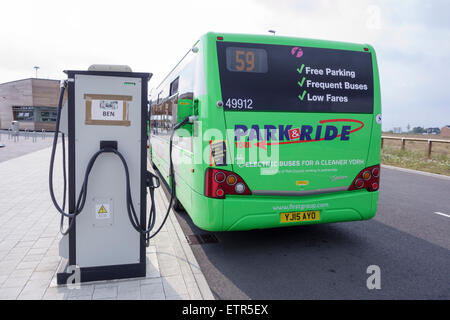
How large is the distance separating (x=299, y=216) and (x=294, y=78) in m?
1.79

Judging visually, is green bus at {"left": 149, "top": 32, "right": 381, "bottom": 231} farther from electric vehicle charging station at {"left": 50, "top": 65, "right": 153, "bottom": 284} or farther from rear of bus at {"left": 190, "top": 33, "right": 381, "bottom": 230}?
electric vehicle charging station at {"left": 50, "top": 65, "right": 153, "bottom": 284}

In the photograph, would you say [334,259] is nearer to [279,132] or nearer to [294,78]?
[279,132]

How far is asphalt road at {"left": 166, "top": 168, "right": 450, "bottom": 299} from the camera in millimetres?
3775

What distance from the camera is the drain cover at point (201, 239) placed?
206 inches

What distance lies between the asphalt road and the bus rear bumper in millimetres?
487

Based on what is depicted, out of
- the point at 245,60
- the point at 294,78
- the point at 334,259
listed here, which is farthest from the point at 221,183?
the point at 334,259

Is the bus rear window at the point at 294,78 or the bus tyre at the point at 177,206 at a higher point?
the bus rear window at the point at 294,78

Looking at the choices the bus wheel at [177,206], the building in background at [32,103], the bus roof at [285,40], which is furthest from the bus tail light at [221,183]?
the building in background at [32,103]

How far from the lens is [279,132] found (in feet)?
14.8

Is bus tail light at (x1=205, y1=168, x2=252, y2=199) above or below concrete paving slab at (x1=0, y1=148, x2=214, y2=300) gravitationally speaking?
above

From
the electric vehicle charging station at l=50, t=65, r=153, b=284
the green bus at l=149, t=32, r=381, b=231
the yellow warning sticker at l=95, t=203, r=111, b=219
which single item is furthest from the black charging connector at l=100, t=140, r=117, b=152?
the green bus at l=149, t=32, r=381, b=231

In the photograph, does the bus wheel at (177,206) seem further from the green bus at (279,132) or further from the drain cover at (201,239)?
the green bus at (279,132)

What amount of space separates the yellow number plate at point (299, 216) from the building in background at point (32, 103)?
40.6 m

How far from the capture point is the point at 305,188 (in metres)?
4.66
